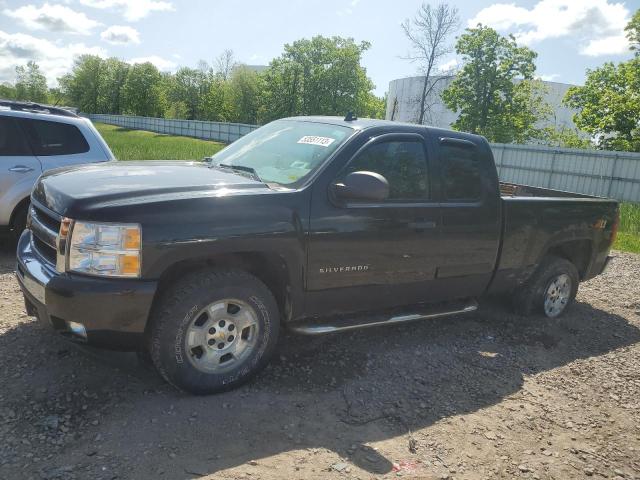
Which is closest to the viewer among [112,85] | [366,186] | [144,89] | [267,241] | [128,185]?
[128,185]

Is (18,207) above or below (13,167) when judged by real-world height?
below

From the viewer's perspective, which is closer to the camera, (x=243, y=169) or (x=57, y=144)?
(x=243, y=169)

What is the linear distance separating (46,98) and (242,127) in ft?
266

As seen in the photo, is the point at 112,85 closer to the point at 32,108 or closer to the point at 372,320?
the point at 32,108

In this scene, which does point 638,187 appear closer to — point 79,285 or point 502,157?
point 502,157

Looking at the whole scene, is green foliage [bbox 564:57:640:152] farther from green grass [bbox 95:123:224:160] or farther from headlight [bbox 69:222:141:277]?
headlight [bbox 69:222:141:277]

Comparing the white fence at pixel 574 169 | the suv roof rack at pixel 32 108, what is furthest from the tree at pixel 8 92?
the suv roof rack at pixel 32 108

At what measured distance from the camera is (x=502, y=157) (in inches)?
995

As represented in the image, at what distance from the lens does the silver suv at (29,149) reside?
6430mm

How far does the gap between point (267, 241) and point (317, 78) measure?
60.2m

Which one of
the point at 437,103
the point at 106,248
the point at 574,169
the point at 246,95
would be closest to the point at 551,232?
the point at 106,248

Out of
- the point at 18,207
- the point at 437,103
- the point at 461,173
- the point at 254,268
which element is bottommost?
the point at 18,207

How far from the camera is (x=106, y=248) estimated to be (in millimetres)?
3146

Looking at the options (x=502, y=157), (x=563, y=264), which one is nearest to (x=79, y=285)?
(x=563, y=264)
